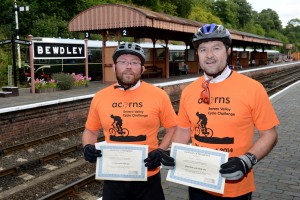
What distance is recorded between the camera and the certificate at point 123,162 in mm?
2889

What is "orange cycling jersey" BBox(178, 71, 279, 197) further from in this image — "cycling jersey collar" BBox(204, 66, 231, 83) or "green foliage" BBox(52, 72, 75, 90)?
"green foliage" BBox(52, 72, 75, 90)

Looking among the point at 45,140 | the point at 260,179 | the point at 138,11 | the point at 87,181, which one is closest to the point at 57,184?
the point at 87,181

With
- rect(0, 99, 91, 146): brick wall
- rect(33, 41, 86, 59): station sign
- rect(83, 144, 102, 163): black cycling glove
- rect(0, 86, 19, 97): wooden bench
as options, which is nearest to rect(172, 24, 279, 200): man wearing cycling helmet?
rect(83, 144, 102, 163): black cycling glove

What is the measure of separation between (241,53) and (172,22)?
26.8 meters

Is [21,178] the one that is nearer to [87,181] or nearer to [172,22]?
[87,181]

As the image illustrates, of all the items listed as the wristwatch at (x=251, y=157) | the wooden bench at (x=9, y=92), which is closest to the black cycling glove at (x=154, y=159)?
the wristwatch at (x=251, y=157)

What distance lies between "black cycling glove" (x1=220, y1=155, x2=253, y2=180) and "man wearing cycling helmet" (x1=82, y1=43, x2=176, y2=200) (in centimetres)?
79

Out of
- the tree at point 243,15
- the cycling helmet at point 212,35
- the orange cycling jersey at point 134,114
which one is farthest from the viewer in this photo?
the tree at point 243,15

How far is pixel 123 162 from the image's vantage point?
2924 mm

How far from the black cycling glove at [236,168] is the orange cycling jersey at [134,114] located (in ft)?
2.98

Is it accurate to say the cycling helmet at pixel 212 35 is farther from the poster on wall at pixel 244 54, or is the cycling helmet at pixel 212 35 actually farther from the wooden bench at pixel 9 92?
the poster on wall at pixel 244 54

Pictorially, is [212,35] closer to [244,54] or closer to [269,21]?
[244,54]

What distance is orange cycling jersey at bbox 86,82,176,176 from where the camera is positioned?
3.05 m

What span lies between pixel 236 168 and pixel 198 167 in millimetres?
336
